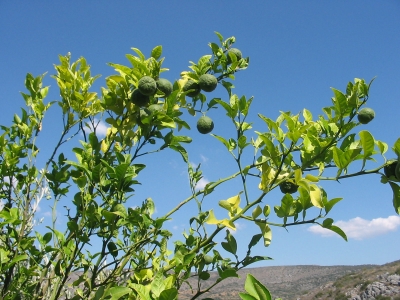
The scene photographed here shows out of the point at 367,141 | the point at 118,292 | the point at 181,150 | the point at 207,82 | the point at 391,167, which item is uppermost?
the point at 207,82

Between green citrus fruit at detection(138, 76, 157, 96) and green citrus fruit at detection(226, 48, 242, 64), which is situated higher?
green citrus fruit at detection(226, 48, 242, 64)

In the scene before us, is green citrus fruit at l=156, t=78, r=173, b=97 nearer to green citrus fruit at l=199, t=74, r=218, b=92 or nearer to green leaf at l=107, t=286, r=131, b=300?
green citrus fruit at l=199, t=74, r=218, b=92

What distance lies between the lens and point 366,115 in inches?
62.0

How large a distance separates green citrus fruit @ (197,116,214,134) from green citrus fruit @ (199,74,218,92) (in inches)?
7.4

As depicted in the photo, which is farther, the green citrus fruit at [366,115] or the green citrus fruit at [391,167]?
the green citrus fruit at [366,115]

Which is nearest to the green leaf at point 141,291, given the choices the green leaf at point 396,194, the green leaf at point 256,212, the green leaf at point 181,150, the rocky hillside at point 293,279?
the green leaf at point 256,212

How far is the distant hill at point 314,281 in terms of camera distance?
38.3 m

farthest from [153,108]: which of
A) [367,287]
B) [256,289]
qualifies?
[367,287]

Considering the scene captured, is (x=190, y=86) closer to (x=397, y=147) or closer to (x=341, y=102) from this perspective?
(x=341, y=102)

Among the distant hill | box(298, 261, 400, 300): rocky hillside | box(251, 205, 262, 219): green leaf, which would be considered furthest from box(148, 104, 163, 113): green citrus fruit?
box(298, 261, 400, 300): rocky hillside

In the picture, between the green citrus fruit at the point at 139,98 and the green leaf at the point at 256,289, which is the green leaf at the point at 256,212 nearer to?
the green leaf at the point at 256,289

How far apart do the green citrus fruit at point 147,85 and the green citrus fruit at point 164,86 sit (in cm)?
9

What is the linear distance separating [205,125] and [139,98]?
0.52 m

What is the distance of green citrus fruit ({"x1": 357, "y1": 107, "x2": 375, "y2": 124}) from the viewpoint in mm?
1572
